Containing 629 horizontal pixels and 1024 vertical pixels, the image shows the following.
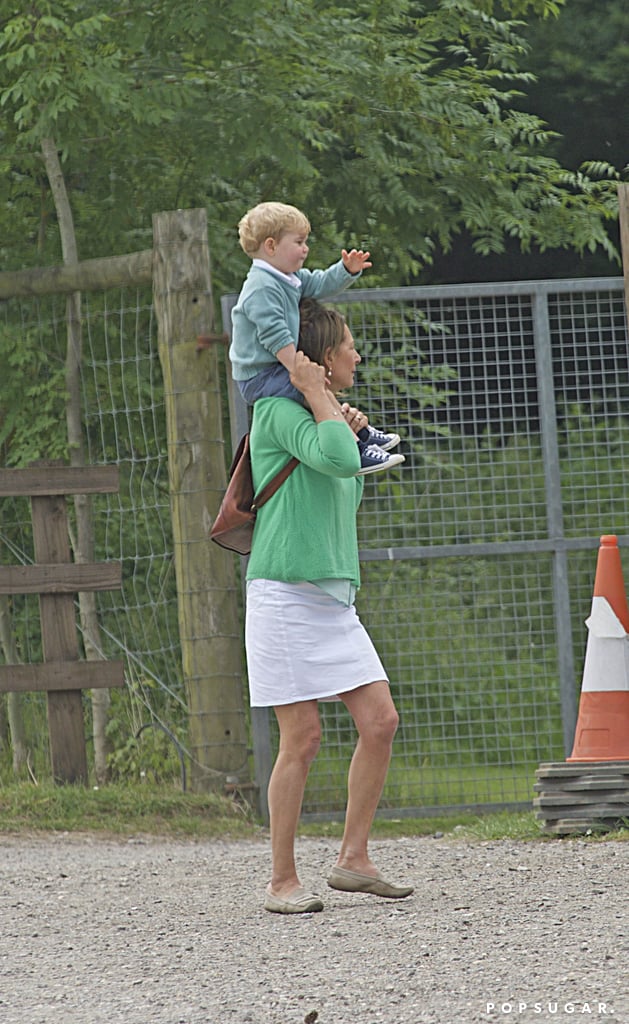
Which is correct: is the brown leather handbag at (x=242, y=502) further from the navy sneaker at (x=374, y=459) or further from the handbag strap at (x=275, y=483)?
the navy sneaker at (x=374, y=459)

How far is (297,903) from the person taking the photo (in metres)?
4.67

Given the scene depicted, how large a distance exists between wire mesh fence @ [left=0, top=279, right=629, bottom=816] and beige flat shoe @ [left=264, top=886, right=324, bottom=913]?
7.55 ft

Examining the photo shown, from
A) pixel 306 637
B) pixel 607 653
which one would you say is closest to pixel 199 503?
pixel 607 653

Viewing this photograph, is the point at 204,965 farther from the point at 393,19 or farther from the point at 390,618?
the point at 393,19

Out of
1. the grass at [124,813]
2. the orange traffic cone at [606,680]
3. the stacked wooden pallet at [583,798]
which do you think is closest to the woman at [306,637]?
the stacked wooden pallet at [583,798]

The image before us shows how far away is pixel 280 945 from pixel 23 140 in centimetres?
481

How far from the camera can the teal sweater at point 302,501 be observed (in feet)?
15.0

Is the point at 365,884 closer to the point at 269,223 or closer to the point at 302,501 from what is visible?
the point at 302,501

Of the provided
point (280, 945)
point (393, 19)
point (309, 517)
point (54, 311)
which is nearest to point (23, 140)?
point (54, 311)

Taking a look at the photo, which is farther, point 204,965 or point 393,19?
point 393,19

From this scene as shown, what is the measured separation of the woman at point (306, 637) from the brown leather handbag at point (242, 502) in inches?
1.3

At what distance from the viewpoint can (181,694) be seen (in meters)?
7.38

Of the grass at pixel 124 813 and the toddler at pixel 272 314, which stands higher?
the toddler at pixel 272 314

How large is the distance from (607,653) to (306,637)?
6.85 feet
